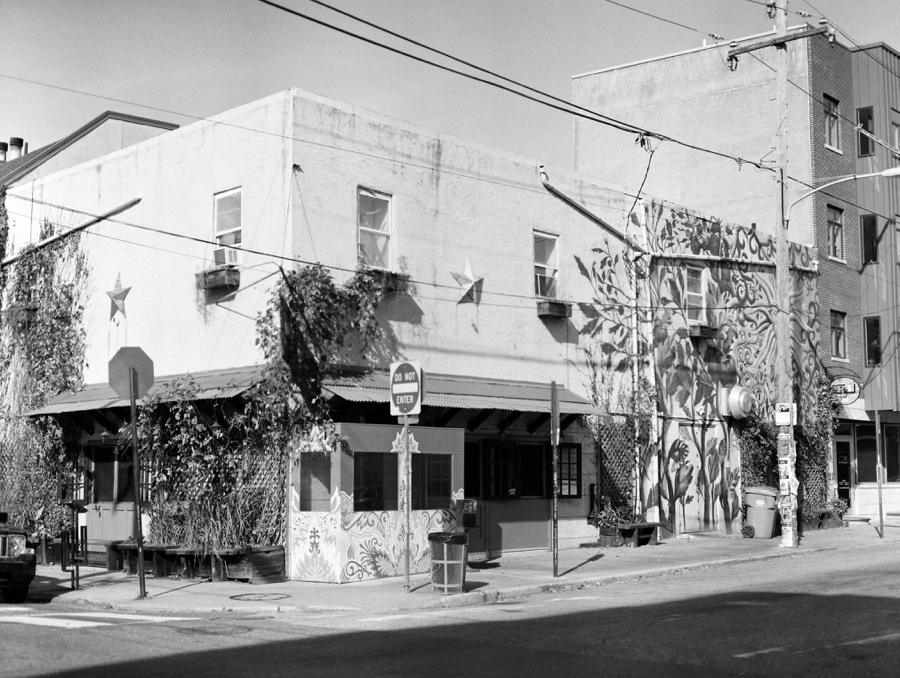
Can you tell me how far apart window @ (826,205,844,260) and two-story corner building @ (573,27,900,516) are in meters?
0.03

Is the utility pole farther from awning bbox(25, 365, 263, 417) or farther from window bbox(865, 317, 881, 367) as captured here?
window bbox(865, 317, 881, 367)

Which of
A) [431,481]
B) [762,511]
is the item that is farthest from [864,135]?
[431,481]

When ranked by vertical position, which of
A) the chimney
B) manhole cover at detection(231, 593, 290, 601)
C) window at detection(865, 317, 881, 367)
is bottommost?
manhole cover at detection(231, 593, 290, 601)

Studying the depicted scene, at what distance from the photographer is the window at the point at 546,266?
22.2m

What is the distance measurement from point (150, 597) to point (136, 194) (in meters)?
8.11

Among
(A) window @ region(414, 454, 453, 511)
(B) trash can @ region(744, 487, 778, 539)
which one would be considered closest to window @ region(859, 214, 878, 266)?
(B) trash can @ region(744, 487, 778, 539)

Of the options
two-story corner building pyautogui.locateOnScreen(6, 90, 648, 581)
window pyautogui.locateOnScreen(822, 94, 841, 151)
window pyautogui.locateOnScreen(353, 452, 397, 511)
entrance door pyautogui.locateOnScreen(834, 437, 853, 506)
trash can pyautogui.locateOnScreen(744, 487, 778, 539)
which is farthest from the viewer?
entrance door pyautogui.locateOnScreen(834, 437, 853, 506)

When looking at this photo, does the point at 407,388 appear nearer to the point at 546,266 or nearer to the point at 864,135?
the point at 546,266

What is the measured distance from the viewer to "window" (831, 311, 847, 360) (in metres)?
Result: 31.8

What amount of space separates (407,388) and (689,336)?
11552mm

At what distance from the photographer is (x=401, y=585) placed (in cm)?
1670

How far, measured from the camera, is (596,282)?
23359 millimetres

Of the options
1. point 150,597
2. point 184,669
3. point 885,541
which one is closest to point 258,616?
point 150,597

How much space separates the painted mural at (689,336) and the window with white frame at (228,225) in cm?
744
